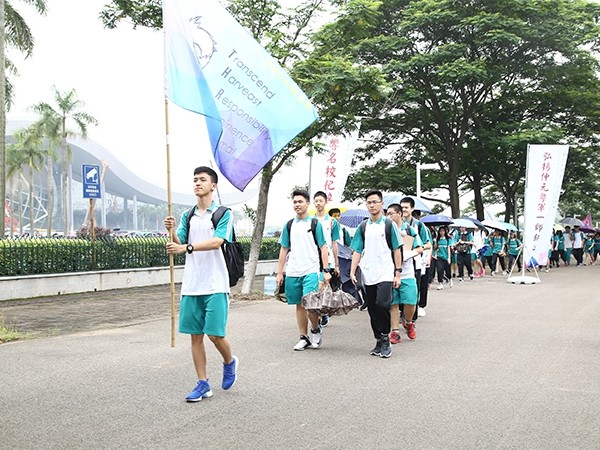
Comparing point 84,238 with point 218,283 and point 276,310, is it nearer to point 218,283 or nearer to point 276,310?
point 276,310

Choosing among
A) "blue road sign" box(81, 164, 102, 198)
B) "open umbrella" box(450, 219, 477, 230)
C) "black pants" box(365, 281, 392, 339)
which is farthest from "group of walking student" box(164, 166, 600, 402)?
"open umbrella" box(450, 219, 477, 230)

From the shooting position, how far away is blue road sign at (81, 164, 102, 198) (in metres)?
14.2

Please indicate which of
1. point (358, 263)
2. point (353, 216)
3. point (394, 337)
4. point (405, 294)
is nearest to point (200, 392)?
point (358, 263)

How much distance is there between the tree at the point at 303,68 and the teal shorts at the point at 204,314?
24.7ft

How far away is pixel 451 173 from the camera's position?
29.1 meters

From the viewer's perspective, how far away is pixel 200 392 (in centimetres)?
521

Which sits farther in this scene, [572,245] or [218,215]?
[572,245]

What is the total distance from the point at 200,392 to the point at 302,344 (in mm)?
2533

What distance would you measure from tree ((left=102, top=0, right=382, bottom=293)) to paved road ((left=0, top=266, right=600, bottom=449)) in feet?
15.9

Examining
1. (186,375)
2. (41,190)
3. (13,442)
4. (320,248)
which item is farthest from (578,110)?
(41,190)

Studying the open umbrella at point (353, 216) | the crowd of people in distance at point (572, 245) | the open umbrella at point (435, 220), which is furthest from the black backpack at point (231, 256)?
the crowd of people in distance at point (572, 245)

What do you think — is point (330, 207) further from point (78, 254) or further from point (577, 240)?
point (577, 240)

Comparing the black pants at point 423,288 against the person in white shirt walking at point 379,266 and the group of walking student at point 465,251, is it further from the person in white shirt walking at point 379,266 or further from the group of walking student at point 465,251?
the group of walking student at point 465,251

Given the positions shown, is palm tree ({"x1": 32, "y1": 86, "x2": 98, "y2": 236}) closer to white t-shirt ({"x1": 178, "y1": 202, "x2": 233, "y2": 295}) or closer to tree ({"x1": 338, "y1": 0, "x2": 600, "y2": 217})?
tree ({"x1": 338, "y1": 0, "x2": 600, "y2": 217})
